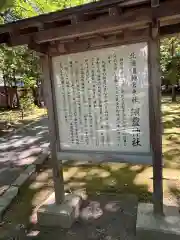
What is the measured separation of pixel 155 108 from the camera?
3070 millimetres

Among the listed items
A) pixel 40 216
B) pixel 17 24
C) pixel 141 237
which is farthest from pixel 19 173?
pixel 17 24

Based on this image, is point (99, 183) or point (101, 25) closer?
point (101, 25)

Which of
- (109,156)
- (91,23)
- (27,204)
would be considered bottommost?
(27,204)

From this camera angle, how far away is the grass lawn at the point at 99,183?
4215mm

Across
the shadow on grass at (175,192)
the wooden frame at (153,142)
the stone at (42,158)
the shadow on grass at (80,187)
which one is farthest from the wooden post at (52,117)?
the stone at (42,158)

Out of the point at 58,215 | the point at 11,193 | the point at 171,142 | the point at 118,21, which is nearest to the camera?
the point at 118,21

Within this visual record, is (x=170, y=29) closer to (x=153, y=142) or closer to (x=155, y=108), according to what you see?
(x=155, y=108)

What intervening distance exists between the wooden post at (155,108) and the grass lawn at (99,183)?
1010 millimetres

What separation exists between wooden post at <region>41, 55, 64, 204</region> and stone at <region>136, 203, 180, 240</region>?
1.26 metres

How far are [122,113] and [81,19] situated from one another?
1249mm

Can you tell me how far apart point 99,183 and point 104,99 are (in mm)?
2347

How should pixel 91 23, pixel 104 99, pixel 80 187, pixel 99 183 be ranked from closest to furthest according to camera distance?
1. pixel 91 23
2. pixel 104 99
3. pixel 80 187
4. pixel 99 183

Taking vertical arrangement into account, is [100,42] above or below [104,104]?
above

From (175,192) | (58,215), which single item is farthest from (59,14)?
(175,192)
